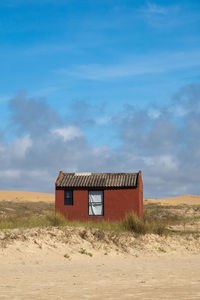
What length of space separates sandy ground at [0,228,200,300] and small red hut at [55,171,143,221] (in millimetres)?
9215

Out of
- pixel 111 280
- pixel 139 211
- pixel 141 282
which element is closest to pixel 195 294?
pixel 141 282

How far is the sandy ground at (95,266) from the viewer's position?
398 inches

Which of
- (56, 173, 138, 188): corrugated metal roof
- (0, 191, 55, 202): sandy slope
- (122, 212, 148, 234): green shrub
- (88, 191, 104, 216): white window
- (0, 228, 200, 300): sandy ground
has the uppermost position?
(0, 191, 55, 202): sandy slope

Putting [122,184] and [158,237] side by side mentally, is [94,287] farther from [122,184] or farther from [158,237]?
[122,184]

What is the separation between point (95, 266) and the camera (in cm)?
1569

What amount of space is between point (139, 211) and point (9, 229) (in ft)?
45.2

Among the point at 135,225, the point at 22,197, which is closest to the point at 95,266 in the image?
the point at 135,225

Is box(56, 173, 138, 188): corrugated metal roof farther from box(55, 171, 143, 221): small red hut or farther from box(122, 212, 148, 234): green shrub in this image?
box(122, 212, 148, 234): green shrub

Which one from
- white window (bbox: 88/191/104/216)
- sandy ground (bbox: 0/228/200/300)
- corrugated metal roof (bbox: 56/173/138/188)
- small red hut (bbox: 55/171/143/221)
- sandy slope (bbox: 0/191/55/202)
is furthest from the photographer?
sandy slope (bbox: 0/191/55/202)

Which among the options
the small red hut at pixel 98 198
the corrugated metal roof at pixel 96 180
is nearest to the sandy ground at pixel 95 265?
the small red hut at pixel 98 198

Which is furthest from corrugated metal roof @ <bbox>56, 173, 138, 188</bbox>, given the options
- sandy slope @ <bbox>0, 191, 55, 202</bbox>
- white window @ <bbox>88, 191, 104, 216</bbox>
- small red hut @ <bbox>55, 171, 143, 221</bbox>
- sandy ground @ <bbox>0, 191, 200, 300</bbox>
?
sandy slope @ <bbox>0, 191, 55, 202</bbox>

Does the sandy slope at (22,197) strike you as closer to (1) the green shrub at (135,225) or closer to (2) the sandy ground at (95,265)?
(1) the green shrub at (135,225)

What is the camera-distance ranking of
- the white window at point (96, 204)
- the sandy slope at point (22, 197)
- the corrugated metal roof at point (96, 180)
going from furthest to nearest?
1. the sandy slope at point (22, 197)
2. the corrugated metal roof at point (96, 180)
3. the white window at point (96, 204)

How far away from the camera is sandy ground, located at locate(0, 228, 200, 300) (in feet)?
33.2
